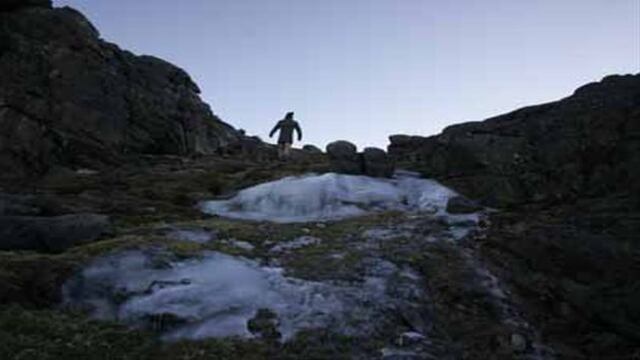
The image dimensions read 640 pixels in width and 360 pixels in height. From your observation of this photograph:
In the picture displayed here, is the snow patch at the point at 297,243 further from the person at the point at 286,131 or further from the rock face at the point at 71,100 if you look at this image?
the person at the point at 286,131

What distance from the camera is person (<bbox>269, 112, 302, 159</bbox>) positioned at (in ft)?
141

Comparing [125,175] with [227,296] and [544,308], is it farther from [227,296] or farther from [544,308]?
[544,308]

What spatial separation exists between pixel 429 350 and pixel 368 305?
2.41 m

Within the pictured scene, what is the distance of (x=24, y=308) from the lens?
17.8 m

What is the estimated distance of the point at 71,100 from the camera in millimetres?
40719

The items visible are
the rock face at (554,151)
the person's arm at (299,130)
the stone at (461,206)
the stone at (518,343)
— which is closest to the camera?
the stone at (518,343)

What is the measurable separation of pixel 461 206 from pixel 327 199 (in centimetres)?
554

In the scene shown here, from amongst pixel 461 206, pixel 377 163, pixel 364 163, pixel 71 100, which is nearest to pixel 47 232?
pixel 461 206

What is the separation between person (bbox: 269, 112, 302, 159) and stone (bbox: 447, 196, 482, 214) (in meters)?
17.0

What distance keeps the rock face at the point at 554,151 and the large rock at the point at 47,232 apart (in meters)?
14.7

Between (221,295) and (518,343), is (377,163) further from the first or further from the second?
(518,343)

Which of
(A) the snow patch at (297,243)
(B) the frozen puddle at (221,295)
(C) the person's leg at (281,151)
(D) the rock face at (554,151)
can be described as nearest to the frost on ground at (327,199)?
(D) the rock face at (554,151)

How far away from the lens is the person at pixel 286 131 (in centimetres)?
4309

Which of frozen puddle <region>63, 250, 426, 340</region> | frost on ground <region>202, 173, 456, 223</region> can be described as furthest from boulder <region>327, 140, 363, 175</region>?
frozen puddle <region>63, 250, 426, 340</region>
